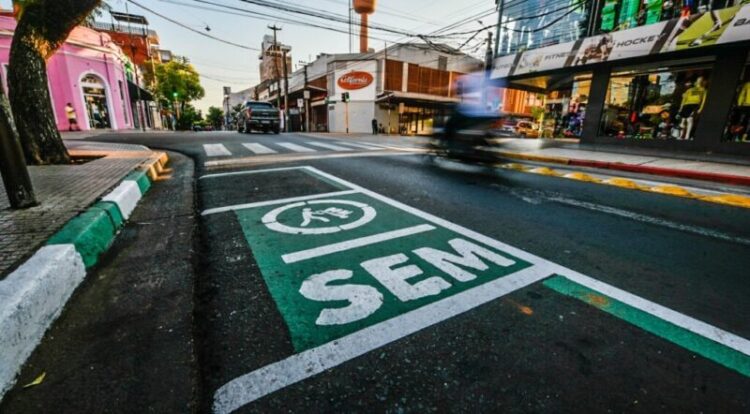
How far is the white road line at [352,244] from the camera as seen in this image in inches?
106

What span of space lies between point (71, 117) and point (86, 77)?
12.3ft

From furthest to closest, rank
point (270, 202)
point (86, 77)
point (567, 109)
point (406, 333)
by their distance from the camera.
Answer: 1. point (86, 77)
2. point (567, 109)
3. point (270, 202)
4. point (406, 333)

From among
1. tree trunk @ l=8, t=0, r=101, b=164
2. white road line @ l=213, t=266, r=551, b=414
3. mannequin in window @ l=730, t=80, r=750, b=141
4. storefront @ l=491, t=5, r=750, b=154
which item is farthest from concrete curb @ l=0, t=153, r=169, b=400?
mannequin in window @ l=730, t=80, r=750, b=141

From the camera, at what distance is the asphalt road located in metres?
1.42

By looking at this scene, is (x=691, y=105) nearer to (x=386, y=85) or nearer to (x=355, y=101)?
(x=386, y=85)

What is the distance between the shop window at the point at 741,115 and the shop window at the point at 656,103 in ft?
2.36

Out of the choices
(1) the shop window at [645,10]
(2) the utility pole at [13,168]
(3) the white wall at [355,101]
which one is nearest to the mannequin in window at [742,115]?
(1) the shop window at [645,10]

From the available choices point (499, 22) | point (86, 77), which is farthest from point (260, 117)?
point (499, 22)

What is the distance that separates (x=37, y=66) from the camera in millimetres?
5707

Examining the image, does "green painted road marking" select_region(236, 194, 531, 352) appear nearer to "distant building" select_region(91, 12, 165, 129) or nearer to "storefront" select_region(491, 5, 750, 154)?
"storefront" select_region(491, 5, 750, 154)

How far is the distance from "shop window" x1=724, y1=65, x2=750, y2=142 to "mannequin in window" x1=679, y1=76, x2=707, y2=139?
0.72 metres

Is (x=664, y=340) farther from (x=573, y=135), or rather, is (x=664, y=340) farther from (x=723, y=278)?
(x=573, y=135)

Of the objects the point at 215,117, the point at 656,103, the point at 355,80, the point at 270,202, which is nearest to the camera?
the point at 270,202

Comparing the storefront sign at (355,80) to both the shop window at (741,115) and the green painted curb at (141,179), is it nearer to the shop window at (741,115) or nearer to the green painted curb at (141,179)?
the shop window at (741,115)
